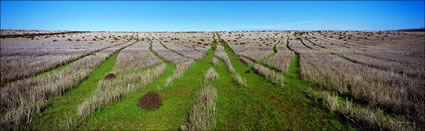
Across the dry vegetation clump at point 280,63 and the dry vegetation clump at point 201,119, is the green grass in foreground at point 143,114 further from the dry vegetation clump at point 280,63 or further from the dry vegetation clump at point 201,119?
the dry vegetation clump at point 280,63

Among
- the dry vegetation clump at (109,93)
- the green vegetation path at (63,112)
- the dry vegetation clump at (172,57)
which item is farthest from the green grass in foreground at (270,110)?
the dry vegetation clump at (172,57)

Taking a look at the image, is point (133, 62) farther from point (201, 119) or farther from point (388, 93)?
point (388, 93)

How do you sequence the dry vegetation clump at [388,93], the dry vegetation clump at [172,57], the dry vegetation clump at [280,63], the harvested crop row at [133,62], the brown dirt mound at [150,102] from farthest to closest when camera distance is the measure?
the dry vegetation clump at [172,57] < the dry vegetation clump at [280,63] < the harvested crop row at [133,62] < the brown dirt mound at [150,102] < the dry vegetation clump at [388,93]

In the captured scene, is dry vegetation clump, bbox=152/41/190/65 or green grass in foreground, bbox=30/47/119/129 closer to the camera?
green grass in foreground, bbox=30/47/119/129

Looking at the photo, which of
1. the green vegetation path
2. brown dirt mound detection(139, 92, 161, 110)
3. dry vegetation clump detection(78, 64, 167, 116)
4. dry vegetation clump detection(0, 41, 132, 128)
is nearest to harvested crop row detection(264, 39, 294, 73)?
brown dirt mound detection(139, 92, 161, 110)

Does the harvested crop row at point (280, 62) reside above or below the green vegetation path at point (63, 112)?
above

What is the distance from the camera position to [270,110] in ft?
15.1

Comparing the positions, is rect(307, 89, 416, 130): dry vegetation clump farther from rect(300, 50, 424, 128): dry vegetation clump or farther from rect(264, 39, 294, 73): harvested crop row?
rect(264, 39, 294, 73): harvested crop row

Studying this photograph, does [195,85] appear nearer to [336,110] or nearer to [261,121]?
[261,121]

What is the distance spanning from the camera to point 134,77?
7.37m

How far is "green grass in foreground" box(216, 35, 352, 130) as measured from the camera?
378cm

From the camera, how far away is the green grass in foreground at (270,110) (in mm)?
3777

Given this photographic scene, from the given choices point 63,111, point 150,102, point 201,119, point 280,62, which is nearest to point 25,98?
point 63,111

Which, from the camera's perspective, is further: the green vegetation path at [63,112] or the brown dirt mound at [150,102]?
the brown dirt mound at [150,102]
